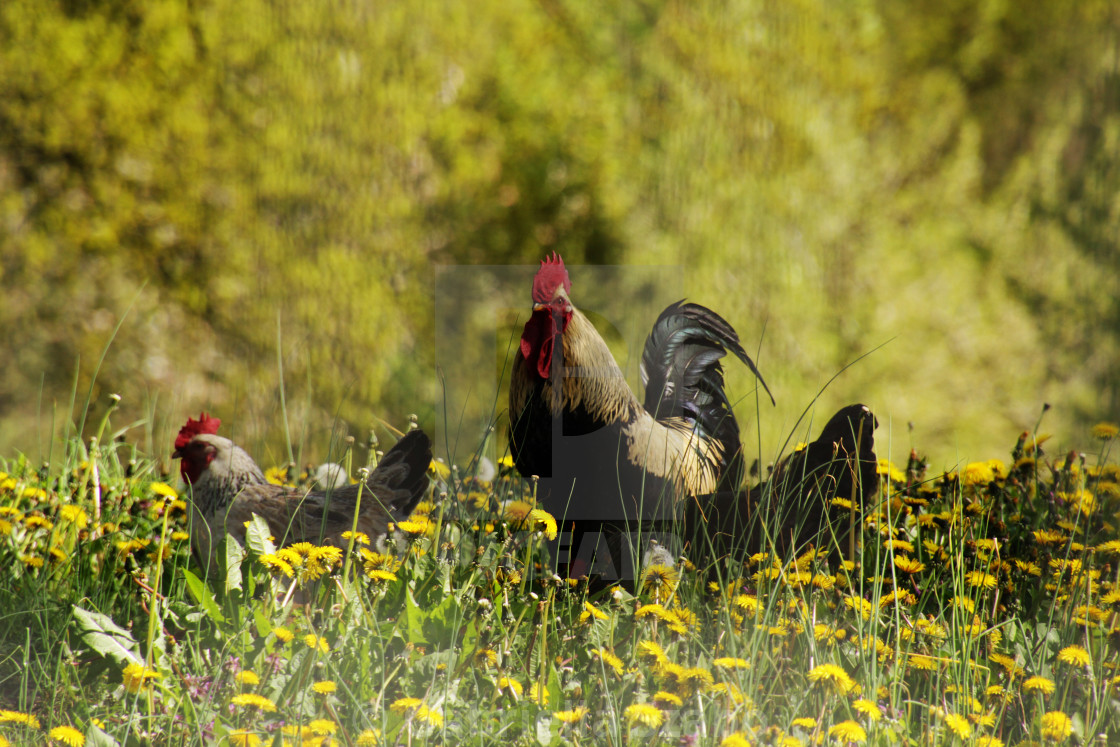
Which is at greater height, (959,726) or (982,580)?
(982,580)

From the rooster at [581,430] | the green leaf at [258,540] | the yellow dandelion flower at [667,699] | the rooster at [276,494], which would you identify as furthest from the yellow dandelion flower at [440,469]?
the yellow dandelion flower at [667,699]

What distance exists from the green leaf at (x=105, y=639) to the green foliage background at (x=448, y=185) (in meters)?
0.92

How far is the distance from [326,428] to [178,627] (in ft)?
2.72

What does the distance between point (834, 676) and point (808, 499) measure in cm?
49

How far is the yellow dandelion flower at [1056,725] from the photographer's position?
0.99 m

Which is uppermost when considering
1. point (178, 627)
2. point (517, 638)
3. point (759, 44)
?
point (759, 44)

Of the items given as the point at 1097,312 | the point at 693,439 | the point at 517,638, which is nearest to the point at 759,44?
the point at 1097,312

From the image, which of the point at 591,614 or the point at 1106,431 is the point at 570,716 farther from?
the point at 1106,431

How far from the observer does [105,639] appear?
1116 millimetres

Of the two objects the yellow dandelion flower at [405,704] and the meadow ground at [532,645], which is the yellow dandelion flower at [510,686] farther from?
the yellow dandelion flower at [405,704]

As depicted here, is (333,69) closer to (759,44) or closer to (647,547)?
(759,44)

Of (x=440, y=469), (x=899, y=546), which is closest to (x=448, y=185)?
(x=440, y=469)

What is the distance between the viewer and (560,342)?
4.60 feet

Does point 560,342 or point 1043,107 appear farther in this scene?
point 1043,107
